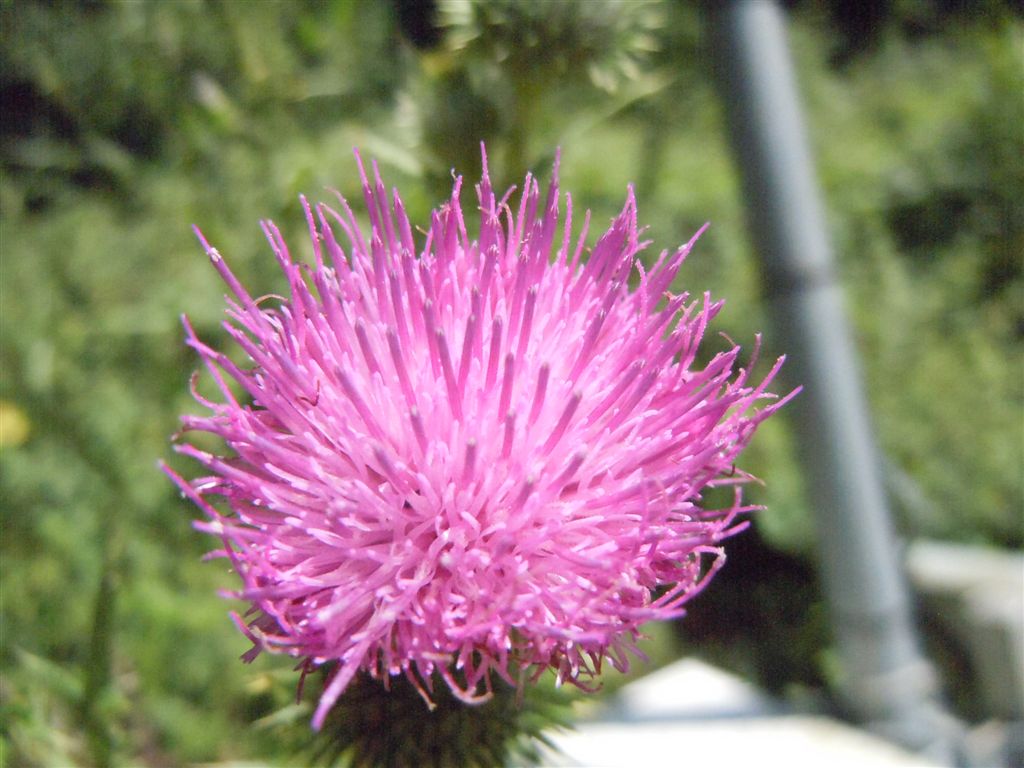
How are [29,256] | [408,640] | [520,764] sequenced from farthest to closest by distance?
[29,256] < [520,764] < [408,640]

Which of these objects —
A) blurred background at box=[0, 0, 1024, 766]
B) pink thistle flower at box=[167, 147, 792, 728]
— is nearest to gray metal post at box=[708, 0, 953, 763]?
blurred background at box=[0, 0, 1024, 766]

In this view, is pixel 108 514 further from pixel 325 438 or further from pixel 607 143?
pixel 607 143

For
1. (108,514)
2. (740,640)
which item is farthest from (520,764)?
(740,640)

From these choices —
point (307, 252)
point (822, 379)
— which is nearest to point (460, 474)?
point (307, 252)

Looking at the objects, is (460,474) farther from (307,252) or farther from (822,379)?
(822,379)

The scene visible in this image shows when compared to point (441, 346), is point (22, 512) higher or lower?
lower
